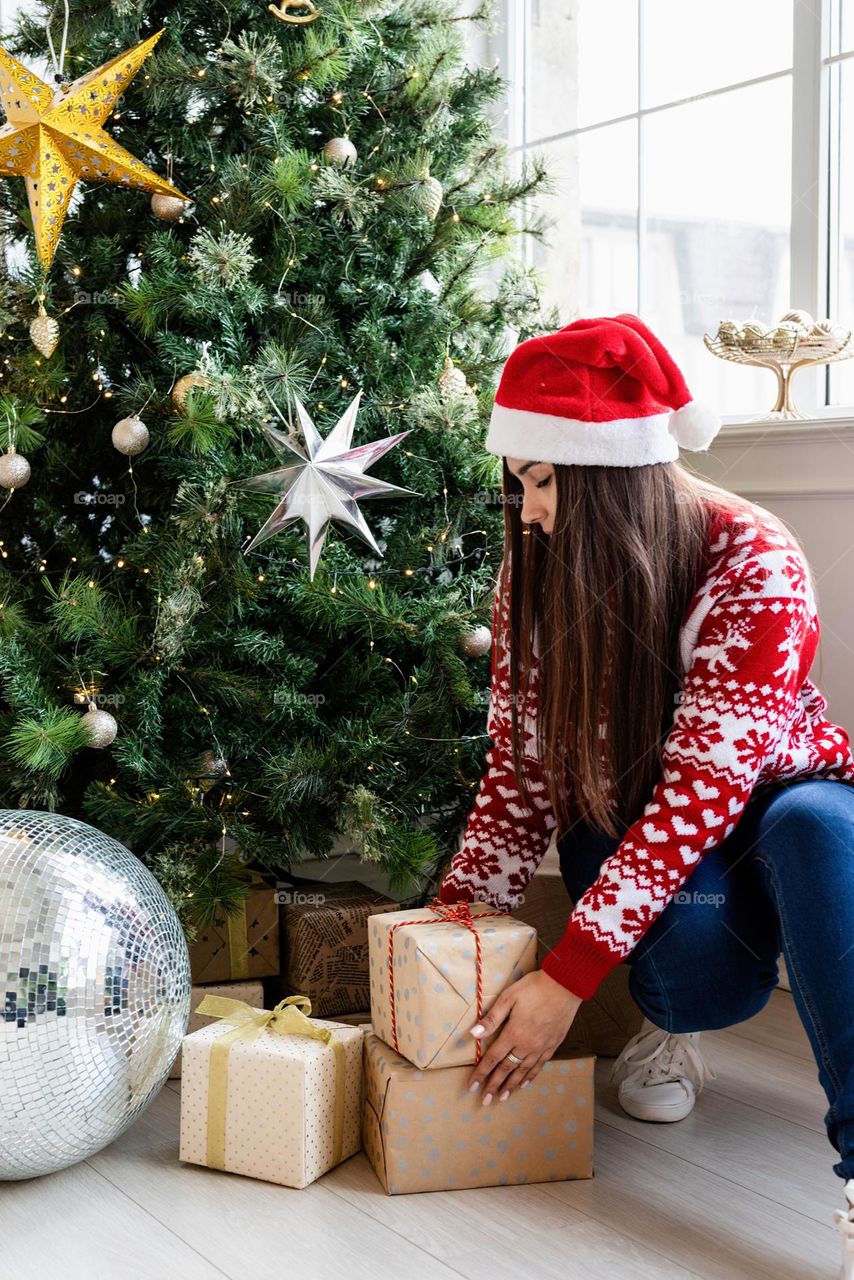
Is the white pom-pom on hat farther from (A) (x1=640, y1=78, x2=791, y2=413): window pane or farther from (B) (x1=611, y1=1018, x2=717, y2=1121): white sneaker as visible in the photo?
(A) (x1=640, y1=78, x2=791, y2=413): window pane

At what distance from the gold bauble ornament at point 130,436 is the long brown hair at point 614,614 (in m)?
0.50

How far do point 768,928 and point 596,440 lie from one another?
534mm

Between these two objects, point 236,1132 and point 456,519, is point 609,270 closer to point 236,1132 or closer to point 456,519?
point 456,519

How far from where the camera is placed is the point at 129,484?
1762 millimetres

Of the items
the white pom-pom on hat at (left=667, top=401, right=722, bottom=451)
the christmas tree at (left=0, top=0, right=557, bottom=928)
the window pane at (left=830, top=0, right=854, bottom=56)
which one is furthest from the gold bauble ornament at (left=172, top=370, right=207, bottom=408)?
the window pane at (left=830, top=0, right=854, bottom=56)

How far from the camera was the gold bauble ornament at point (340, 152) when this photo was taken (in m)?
1.67

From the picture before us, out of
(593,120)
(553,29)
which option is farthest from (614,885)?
(553,29)

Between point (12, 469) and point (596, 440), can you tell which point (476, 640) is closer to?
point (596, 440)

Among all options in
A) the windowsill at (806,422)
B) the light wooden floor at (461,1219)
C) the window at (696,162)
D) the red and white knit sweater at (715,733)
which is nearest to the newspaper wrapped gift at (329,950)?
the light wooden floor at (461,1219)

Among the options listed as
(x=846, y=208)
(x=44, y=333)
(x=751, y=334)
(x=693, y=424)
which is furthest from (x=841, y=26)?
(x=44, y=333)

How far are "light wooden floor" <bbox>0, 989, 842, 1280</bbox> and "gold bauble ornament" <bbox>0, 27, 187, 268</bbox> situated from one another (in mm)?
1118

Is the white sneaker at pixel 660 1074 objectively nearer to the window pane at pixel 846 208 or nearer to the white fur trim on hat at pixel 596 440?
the white fur trim on hat at pixel 596 440

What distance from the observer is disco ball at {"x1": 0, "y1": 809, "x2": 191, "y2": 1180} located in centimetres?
123

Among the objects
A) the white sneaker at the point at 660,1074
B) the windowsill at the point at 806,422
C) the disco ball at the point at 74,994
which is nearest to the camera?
the disco ball at the point at 74,994
